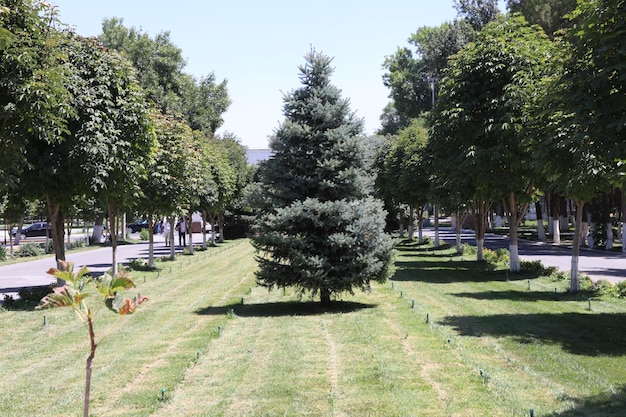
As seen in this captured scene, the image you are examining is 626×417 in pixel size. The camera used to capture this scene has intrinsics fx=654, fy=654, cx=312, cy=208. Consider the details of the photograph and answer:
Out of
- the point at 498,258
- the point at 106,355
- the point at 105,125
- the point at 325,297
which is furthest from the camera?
the point at 498,258

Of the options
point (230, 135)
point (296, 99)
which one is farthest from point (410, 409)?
point (230, 135)

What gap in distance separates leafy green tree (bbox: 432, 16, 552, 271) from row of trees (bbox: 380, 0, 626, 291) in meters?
0.03

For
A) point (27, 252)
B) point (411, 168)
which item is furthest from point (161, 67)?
point (411, 168)

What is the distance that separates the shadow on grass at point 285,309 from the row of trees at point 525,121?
498 cm

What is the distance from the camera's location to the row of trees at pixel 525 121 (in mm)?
9812

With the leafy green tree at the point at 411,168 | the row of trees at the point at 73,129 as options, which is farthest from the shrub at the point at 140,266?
the leafy green tree at the point at 411,168

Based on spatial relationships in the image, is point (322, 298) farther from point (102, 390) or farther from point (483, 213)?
point (483, 213)

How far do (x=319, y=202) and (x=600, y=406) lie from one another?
25.0ft

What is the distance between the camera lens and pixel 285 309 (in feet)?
46.8

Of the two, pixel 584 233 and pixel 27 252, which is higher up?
pixel 584 233

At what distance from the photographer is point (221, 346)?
1015cm

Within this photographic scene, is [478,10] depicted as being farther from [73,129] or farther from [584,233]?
[73,129]

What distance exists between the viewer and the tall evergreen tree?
43.1 feet

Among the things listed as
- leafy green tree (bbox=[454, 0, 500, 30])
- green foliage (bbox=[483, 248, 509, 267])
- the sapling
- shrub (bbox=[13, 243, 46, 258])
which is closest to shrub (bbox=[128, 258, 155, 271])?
shrub (bbox=[13, 243, 46, 258])
